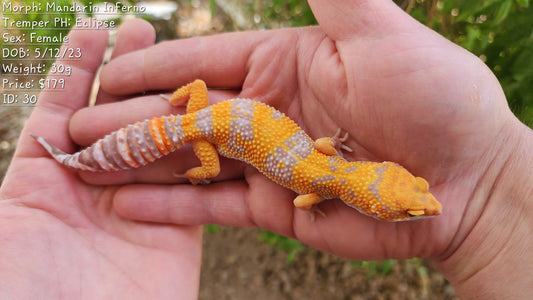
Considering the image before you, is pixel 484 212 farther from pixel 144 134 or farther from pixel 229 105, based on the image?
pixel 144 134

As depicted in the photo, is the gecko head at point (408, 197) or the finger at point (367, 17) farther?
the finger at point (367, 17)

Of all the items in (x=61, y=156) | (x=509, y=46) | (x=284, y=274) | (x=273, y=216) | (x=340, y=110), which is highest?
(x=509, y=46)

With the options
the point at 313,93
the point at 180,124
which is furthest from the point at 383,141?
the point at 180,124

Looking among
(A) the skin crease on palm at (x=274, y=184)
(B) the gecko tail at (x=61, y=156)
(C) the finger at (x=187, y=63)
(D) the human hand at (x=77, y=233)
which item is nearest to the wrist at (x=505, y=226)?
(A) the skin crease on palm at (x=274, y=184)

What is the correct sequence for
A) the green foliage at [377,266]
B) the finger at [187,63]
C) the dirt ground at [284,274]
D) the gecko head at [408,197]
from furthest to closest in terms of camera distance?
the dirt ground at [284,274] → the green foliage at [377,266] → the finger at [187,63] → the gecko head at [408,197]

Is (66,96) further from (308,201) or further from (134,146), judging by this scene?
(308,201)

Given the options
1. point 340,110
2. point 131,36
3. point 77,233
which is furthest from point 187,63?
point 77,233

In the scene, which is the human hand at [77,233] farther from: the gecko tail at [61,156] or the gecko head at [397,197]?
the gecko head at [397,197]
